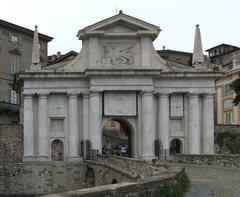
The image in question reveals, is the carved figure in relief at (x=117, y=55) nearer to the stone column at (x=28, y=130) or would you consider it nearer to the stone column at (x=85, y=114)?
the stone column at (x=85, y=114)

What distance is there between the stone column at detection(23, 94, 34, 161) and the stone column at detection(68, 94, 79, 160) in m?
3.22

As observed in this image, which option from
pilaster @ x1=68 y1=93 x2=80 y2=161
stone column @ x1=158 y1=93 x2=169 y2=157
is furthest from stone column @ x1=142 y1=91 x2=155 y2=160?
pilaster @ x1=68 y1=93 x2=80 y2=161

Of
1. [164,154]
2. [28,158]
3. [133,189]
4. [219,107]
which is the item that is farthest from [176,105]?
[133,189]

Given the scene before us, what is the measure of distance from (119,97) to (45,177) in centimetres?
922

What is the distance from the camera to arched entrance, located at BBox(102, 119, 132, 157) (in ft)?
171

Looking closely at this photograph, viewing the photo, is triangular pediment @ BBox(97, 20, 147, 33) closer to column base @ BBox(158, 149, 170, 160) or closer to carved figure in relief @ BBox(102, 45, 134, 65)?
carved figure in relief @ BBox(102, 45, 134, 65)

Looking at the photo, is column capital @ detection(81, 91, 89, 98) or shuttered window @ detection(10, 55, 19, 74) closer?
column capital @ detection(81, 91, 89, 98)

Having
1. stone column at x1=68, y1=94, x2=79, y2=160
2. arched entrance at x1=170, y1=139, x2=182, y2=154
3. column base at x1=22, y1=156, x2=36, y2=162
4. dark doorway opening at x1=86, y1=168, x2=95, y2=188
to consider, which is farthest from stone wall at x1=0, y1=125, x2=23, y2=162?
arched entrance at x1=170, y1=139, x2=182, y2=154

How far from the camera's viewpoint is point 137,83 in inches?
1892

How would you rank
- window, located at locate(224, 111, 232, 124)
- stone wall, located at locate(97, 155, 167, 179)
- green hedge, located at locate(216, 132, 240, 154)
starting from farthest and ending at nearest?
window, located at locate(224, 111, 232, 124)
green hedge, located at locate(216, 132, 240, 154)
stone wall, located at locate(97, 155, 167, 179)

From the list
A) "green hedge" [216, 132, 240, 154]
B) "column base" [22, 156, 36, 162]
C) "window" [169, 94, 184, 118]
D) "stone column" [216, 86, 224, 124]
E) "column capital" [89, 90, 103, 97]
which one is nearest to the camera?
"column capital" [89, 90, 103, 97]

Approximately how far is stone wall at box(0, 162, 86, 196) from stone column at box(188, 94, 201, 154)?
9558 millimetres

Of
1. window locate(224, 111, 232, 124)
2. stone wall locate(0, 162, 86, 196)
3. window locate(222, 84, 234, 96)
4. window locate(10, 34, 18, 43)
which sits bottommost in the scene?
stone wall locate(0, 162, 86, 196)

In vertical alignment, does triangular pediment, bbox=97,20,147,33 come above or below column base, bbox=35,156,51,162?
above
